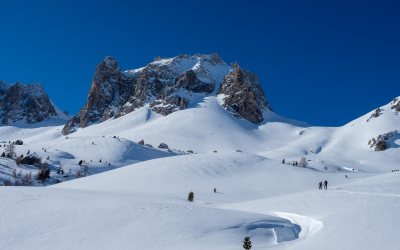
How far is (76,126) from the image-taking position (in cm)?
10438

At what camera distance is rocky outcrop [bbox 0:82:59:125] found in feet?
370

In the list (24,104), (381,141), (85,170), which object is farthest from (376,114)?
(24,104)

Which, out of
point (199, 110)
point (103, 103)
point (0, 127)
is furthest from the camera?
point (103, 103)

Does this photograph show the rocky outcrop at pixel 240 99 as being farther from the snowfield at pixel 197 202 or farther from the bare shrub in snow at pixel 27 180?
the bare shrub in snow at pixel 27 180

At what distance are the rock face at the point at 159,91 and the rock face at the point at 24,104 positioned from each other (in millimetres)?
24495

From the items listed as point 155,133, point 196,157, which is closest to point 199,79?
point 155,133

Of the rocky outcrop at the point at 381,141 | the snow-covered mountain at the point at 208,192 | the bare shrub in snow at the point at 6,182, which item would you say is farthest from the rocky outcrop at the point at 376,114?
the bare shrub in snow at the point at 6,182

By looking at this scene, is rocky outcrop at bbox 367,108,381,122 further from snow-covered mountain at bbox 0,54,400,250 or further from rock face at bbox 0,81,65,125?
rock face at bbox 0,81,65,125

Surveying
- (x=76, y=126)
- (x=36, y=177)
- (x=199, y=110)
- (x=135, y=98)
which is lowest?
(x=36, y=177)

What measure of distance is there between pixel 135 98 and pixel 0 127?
200 feet

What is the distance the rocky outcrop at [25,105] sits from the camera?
112625 millimetres

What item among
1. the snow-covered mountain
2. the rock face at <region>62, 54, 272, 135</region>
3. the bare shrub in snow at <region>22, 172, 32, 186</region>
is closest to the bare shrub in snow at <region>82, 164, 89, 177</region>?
the snow-covered mountain

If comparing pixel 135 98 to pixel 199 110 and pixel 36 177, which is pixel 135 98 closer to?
pixel 199 110

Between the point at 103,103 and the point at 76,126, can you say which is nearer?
the point at 76,126
